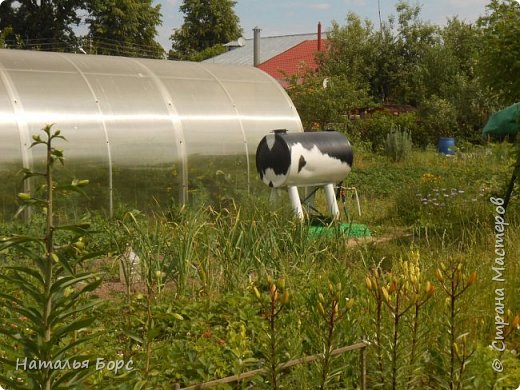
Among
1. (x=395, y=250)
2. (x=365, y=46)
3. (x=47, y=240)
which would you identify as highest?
(x=365, y=46)

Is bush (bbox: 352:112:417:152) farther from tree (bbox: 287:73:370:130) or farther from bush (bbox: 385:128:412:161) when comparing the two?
bush (bbox: 385:128:412:161)

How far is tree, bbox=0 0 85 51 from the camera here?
1012 inches

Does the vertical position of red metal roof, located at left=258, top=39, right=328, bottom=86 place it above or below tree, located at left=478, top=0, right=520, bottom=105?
above

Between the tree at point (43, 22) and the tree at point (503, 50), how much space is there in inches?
716

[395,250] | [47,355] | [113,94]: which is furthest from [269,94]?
[47,355]

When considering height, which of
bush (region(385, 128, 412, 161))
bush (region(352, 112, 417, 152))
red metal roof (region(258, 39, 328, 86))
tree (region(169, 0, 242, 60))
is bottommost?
bush (region(385, 128, 412, 161))

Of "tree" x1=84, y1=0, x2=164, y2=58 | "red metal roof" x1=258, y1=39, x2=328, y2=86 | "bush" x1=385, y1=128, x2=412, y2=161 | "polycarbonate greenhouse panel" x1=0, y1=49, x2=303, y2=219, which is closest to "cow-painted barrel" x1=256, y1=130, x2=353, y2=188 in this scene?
"polycarbonate greenhouse panel" x1=0, y1=49, x2=303, y2=219

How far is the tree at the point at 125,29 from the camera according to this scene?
1048 inches

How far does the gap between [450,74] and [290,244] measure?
22328 mm

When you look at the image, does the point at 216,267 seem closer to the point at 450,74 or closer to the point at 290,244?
the point at 290,244

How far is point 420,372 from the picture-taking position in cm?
340

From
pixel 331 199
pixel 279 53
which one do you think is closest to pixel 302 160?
pixel 331 199

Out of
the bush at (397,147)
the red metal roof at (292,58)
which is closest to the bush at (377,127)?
the bush at (397,147)

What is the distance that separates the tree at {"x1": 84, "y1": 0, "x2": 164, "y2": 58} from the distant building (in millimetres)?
5141
